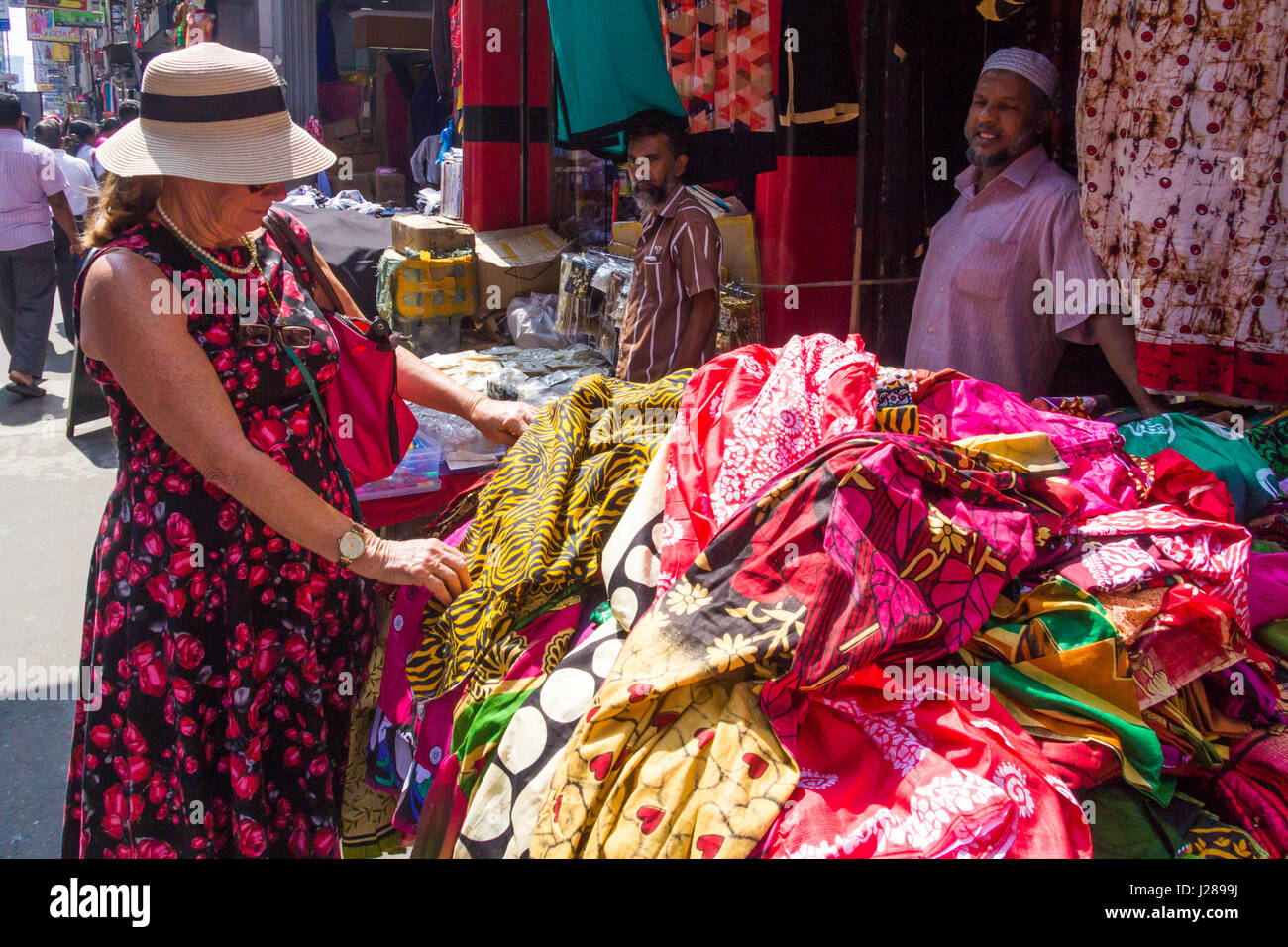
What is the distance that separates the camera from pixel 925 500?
1416 mm

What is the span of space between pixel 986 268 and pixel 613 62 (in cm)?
218

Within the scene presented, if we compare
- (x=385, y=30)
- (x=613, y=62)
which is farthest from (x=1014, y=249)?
(x=385, y=30)

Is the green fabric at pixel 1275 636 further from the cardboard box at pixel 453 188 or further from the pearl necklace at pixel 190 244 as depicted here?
the cardboard box at pixel 453 188

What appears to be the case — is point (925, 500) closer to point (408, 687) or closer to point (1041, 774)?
point (1041, 774)

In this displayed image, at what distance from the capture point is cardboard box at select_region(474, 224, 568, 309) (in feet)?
20.4

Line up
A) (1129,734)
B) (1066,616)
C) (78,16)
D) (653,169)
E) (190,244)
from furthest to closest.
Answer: (78,16) → (653,169) → (190,244) → (1066,616) → (1129,734)

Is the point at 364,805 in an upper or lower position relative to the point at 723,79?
lower

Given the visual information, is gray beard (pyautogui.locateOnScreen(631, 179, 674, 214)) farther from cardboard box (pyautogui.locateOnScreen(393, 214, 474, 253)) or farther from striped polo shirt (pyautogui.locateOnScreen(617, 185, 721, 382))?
cardboard box (pyautogui.locateOnScreen(393, 214, 474, 253))

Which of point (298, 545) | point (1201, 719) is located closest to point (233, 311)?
point (298, 545)

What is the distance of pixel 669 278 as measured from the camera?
3732 mm

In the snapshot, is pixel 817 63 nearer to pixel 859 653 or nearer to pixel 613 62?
pixel 613 62

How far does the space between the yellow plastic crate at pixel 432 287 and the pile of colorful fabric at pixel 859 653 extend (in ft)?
14.6

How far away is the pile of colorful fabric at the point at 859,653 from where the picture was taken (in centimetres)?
122

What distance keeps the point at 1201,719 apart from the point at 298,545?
1610 millimetres
